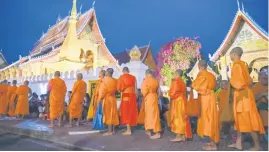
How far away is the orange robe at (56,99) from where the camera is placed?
6321 millimetres

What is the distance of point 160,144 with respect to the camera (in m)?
4.26

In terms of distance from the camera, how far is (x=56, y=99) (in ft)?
20.9

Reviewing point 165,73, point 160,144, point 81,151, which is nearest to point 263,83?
point 160,144

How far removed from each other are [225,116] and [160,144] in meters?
1.17

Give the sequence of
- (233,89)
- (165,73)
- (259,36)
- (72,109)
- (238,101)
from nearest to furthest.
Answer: (238,101) → (233,89) → (72,109) → (259,36) → (165,73)

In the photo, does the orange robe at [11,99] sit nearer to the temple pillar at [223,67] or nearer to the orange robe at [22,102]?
the orange robe at [22,102]

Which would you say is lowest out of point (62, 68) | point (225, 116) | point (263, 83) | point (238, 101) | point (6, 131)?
point (6, 131)

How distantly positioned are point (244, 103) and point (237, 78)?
0.37 m

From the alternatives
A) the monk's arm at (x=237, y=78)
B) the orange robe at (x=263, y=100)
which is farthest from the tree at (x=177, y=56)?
the monk's arm at (x=237, y=78)

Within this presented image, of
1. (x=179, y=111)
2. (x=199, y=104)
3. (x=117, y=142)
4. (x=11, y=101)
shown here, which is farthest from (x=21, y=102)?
(x=199, y=104)

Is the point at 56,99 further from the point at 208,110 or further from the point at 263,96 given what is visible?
the point at 263,96

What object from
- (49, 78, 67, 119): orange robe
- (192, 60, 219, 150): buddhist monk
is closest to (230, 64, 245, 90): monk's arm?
(192, 60, 219, 150): buddhist monk

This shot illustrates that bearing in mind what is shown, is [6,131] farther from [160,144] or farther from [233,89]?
[233,89]

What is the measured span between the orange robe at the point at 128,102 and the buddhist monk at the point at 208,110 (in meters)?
1.56
